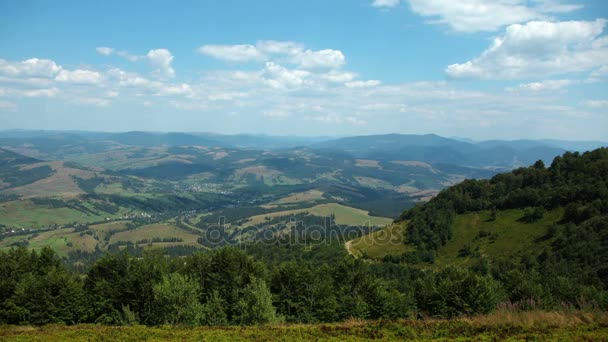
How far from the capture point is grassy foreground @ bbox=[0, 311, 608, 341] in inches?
907

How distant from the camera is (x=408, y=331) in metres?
25.2

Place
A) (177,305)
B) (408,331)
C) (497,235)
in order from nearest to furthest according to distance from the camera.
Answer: (408,331)
(177,305)
(497,235)

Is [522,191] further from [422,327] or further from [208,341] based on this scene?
[208,341]

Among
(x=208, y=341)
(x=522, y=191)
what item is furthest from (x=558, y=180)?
(x=208, y=341)

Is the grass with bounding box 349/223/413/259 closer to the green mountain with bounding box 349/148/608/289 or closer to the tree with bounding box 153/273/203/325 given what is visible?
the green mountain with bounding box 349/148/608/289

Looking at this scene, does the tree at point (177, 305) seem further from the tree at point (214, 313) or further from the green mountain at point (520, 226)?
the green mountain at point (520, 226)

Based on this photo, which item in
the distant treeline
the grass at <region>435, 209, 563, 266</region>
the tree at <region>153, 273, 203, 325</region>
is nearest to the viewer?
the tree at <region>153, 273, 203, 325</region>

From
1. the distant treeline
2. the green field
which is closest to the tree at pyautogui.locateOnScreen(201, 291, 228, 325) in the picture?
the distant treeline

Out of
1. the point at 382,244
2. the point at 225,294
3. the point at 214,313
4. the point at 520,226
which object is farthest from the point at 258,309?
the point at 520,226

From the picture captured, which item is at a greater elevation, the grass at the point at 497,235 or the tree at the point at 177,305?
the tree at the point at 177,305

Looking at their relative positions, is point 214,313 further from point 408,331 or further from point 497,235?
point 497,235

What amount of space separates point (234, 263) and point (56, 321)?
64.5 ft

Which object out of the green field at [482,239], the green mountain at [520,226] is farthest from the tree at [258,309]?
the green field at [482,239]

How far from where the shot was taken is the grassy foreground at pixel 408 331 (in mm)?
23047
